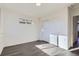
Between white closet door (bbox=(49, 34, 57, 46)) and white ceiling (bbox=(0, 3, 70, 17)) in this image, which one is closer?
white ceiling (bbox=(0, 3, 70, 17))

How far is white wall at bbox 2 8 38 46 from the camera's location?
429 centimetres

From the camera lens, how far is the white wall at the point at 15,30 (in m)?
4.29

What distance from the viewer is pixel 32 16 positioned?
19.7 feet

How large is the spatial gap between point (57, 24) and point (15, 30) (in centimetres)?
221

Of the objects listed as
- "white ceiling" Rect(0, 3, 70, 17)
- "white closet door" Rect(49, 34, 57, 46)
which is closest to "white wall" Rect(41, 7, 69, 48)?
"white closet door" Rect(49, 34, 57, 46)

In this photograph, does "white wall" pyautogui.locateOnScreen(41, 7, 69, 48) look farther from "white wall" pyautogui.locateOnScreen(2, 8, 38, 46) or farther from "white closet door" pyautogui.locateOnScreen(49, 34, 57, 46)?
"white wall" pyautogui.locateOnScreen(2, 8, 38, 46)

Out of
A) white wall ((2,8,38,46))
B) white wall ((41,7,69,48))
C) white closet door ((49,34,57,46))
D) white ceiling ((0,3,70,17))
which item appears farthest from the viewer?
white closet door ((49,34,57,46))

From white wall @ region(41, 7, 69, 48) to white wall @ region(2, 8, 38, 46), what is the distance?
3.29 feet

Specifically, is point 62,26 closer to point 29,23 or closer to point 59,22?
point 59,22

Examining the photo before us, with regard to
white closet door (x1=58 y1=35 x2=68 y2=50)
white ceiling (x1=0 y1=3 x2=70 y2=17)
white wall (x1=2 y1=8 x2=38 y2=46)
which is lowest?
Result: white closet door (x1=58 y1=35 x2=68 y2=50)

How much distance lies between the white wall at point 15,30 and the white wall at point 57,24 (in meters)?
1.00

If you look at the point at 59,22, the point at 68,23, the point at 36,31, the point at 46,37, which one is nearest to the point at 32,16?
the point at 36,31

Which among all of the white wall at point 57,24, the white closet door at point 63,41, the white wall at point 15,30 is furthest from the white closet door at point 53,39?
the white wall at point 15,30

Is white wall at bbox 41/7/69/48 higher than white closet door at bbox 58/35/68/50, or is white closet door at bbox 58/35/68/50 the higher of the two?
white wall at bbox 41/7/69/48
